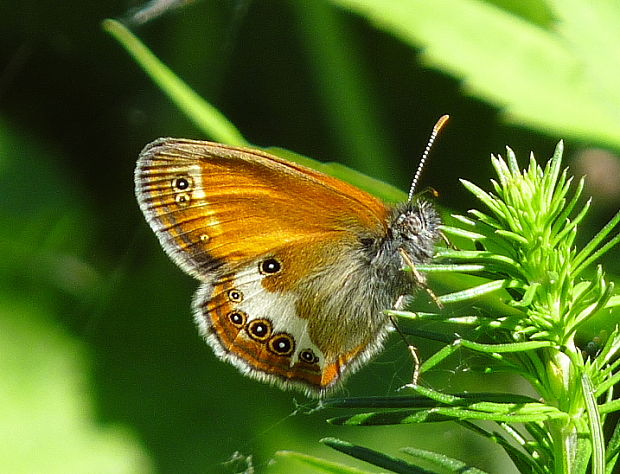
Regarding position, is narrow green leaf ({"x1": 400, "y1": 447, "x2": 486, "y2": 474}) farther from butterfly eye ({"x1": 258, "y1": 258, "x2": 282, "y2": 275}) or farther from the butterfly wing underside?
butterfly eye ({"x1": 258, "y1": 258, "x2": 282, "y2": 275})

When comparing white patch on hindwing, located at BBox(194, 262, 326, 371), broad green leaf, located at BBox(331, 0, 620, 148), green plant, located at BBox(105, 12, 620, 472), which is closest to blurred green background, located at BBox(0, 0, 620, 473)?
broad green leaf, located at BBox(331, 0, 620, 148)

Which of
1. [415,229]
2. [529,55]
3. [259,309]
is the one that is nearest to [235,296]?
[259,309]

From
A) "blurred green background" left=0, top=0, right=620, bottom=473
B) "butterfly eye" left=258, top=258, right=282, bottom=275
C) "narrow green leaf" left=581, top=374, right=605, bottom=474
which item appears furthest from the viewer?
"blurred green background" left=0, top=0, right=620, bottom=473

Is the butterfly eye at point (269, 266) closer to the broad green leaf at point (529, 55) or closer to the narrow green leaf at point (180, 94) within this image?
the narrow green leaf at point (180, 94)

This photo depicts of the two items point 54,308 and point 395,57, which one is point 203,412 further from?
point 395,57

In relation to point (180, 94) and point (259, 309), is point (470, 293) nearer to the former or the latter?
point (259, 309)

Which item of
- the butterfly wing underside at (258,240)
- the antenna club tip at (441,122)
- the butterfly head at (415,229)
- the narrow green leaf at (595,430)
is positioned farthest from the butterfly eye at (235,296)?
the narrow green leaf at (595,430)

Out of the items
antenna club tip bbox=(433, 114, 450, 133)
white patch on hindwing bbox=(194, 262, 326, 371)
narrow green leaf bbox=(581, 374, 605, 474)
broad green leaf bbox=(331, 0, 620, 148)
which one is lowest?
white patch on hindwing bbox=(194, 262, 326, 371)

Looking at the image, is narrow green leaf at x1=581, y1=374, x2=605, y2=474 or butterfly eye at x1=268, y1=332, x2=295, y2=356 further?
butterfly eye at x1=268, y1=332, x2=295, y2=356
